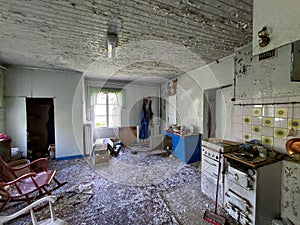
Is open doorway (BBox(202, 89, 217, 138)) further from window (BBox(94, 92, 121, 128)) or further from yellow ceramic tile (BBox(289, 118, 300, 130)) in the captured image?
window (BBox(94, 92, 121, 128))

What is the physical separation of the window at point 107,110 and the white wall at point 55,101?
4.00 feet

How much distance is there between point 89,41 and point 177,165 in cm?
298

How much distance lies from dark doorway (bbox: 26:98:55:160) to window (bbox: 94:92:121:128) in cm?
133

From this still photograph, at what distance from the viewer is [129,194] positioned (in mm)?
2098

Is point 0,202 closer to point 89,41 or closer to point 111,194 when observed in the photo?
point 111,194

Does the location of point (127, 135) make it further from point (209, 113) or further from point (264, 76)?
point (264, 76)

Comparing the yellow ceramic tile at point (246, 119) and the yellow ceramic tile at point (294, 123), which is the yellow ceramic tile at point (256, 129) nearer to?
the yellow ceramic tile at point (246, 119)

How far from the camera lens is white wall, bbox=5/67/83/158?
3.05 metres

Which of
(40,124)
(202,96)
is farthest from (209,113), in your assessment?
(40,124)

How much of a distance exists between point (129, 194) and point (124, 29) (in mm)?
2342

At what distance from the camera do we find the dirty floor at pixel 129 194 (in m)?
1.66

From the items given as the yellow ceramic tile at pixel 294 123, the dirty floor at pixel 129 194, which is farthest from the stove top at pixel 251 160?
the dirty floor at pixel 129 194

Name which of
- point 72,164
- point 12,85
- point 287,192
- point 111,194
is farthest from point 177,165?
point 12,85

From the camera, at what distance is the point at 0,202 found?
176cm
